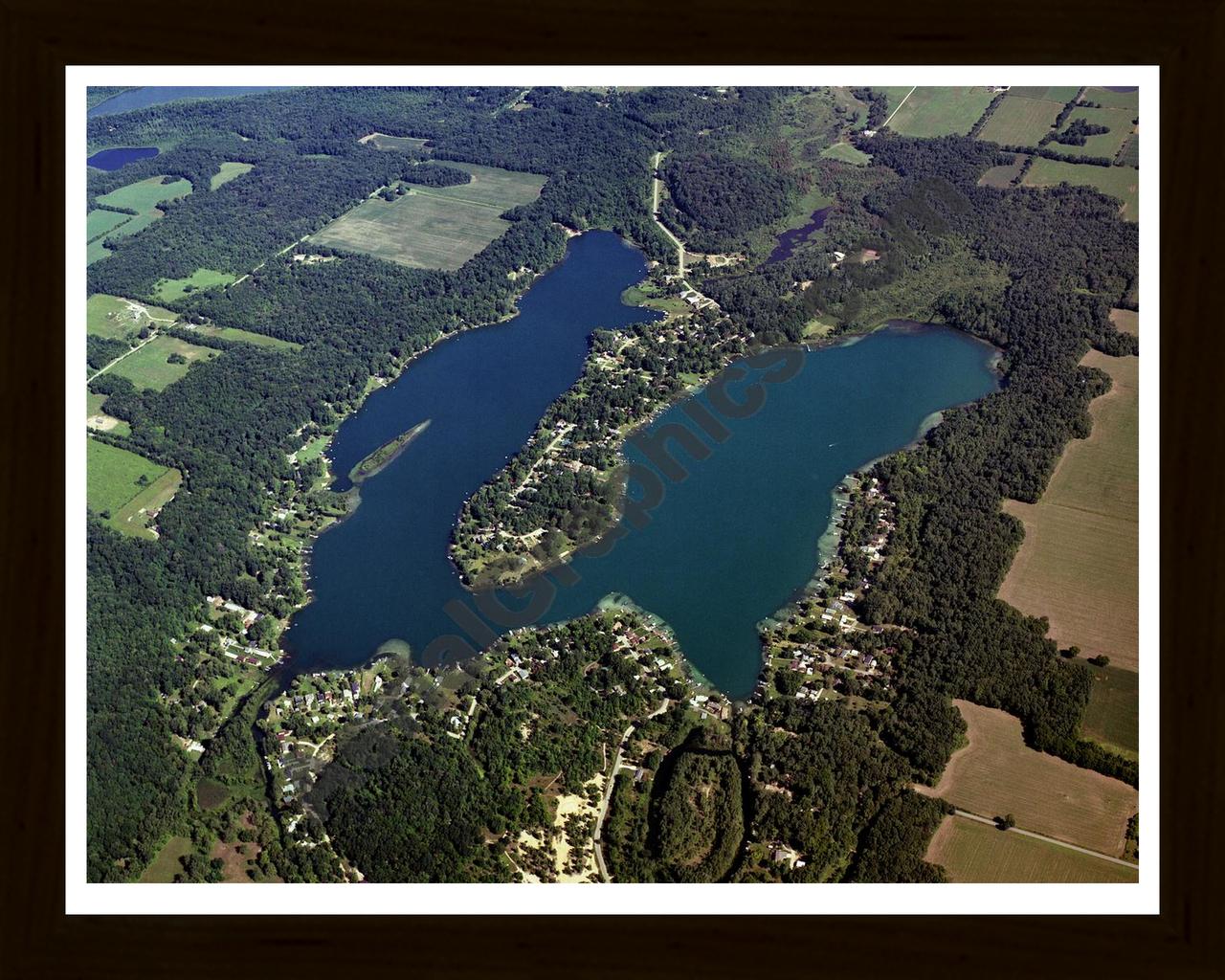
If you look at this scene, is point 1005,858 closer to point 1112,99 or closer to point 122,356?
point 122,356

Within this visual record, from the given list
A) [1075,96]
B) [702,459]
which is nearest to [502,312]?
[702,459]

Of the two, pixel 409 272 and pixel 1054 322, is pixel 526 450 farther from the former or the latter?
pixel 1054 322

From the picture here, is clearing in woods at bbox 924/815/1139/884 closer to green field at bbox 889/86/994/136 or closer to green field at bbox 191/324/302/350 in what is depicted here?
green field at bbox 191/324/302/350

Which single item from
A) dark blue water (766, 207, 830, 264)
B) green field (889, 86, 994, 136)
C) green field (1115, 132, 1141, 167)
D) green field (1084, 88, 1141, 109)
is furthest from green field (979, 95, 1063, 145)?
dark blue water (766, 207, 830, 264)

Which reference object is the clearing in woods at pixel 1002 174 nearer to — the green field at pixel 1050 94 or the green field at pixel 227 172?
the green field at pixel 1050 94

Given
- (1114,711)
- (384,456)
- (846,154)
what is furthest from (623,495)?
(846,154)

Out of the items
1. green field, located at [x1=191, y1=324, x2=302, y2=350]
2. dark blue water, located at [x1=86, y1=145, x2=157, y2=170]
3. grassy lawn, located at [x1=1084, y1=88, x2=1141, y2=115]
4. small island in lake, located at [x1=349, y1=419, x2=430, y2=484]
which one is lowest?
small island in lake, located at [x1=349, y1=419, x2=430, y2=484]
